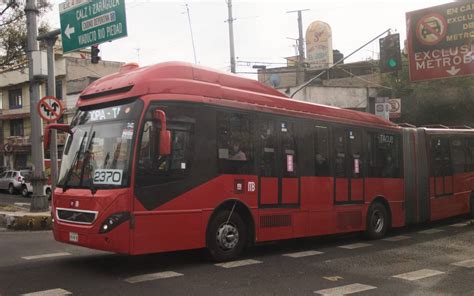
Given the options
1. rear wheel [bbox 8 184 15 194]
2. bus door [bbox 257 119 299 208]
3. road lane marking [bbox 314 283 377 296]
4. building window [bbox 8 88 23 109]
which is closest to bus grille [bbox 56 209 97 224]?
bus door [bbox 257 119 299 208]

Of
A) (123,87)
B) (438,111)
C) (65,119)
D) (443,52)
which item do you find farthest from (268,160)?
(65,119)

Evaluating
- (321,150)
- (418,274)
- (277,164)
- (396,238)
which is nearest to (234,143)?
(277,164)

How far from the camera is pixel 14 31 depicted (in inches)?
721

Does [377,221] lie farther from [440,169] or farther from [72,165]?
[72,165]

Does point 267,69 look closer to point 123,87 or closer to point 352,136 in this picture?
point 352,136

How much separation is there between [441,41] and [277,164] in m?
10.4

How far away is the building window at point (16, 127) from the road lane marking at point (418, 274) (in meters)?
45.6

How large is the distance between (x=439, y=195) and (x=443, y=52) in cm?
566

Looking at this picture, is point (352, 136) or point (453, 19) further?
point (453, 19)

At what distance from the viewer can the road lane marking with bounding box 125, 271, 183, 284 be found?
7.15 meters

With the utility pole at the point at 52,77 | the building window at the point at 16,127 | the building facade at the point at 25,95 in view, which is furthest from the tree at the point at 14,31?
the building window at the point at 16,127

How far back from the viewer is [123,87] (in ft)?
26.1

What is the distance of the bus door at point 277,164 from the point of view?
360 inches

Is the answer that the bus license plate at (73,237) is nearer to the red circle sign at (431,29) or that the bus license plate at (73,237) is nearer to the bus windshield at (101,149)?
the bus windshield at (101,149)
